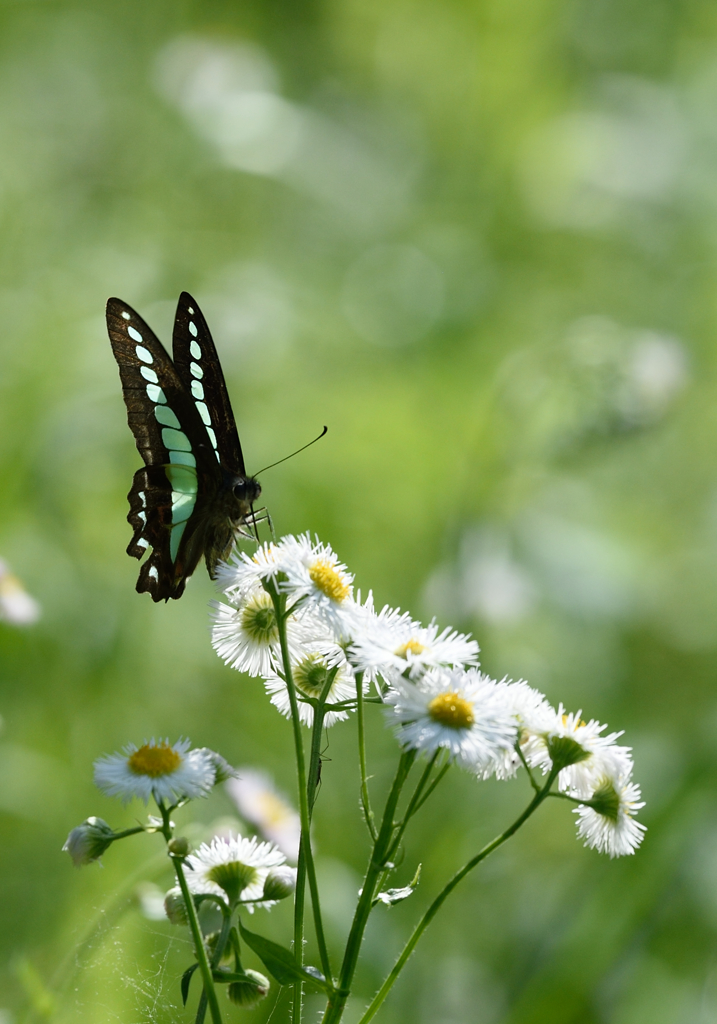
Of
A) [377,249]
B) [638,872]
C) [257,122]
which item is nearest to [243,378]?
[257,122]

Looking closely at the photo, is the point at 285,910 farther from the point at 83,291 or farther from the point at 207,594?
the point at 83,291

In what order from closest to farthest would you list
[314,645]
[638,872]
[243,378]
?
[314,645], [638,872], [243,378]

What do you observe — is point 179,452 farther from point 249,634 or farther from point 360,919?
point 360,919

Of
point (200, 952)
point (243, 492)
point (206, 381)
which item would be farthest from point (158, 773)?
point (206, 381)

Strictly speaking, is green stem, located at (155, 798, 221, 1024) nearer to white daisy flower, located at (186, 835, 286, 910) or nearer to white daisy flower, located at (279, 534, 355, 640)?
white daisy flower, located at (186, 835, 286, 910)

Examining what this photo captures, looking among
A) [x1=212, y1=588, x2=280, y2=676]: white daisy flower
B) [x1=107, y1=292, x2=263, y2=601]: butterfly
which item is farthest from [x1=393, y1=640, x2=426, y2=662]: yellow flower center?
[x1=107, y1=292, x2=263, y2=601]: butterfly
